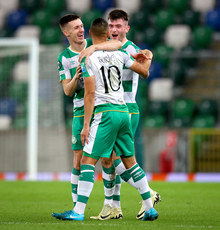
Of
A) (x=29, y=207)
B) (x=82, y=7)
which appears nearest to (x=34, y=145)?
(x=29, y=207)

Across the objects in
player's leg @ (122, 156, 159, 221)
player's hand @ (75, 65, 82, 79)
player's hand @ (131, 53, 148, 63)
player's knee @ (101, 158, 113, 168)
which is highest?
player's hand @ (131, 53, 148, 63)

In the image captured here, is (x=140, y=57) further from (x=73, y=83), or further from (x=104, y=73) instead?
(x=73, y=83)

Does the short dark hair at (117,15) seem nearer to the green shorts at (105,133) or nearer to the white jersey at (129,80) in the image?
the white jersey at (129,80)

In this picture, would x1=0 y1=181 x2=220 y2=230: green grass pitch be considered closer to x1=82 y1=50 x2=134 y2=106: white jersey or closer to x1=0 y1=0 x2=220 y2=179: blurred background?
x1=82 y1=50 x2=134 y2=106: white jersey

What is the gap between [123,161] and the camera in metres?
6.32

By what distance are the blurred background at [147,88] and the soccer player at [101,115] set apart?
542 cm

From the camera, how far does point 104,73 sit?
20.2ft

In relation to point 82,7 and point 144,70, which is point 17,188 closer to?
point 144,70

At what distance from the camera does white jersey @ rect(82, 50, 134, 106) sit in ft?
20.2

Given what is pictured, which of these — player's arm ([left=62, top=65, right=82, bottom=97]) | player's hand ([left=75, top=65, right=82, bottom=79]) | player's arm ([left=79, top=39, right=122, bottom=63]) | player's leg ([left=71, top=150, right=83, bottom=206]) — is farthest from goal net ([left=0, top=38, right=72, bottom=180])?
A: player's arm ([left=79, top=39, right=122, bottom=63])

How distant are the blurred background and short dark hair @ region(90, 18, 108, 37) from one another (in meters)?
5.46

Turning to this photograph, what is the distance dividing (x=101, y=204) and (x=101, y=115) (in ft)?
8.04

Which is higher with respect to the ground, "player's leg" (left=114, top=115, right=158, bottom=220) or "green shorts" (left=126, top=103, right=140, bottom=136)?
"green shorts" (left=126, top=103, right=140, bottom=136)

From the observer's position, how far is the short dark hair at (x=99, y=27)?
6.12 meters
